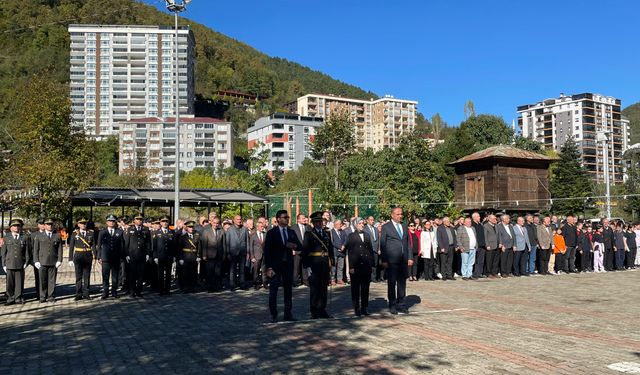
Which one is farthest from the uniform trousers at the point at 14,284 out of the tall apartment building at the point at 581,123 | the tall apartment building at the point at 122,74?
the tall apartment building at the point at 581,123

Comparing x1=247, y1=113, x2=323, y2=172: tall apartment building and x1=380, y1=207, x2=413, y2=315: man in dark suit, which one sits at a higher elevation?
x1=247, y1=113, x2=323, y2=172: tall apartment building

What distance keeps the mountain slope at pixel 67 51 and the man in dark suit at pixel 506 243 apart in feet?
310

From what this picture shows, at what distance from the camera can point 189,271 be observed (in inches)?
614

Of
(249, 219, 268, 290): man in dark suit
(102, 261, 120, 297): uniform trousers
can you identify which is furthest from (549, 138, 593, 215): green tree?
(102, 261, 120, 297): uniform trousers

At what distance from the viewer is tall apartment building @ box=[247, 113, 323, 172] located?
5212 inches

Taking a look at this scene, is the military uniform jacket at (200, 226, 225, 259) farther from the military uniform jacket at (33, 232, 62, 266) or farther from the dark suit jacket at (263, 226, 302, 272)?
the dark suit jacket at (263, 226, 302, 272)

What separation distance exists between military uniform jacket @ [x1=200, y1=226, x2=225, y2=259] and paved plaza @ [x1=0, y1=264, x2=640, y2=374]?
1.46 m

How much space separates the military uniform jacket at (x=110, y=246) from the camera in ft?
48.1

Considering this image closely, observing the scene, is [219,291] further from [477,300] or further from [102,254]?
[477,300]

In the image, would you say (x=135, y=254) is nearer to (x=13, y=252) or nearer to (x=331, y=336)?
(x=13, y=252)

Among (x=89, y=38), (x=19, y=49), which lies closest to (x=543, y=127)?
(x=89, y=38)

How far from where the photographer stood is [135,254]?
14977mm

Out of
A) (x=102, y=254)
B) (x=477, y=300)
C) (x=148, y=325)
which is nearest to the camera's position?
(x=148, y=325)

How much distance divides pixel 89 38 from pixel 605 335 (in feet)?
491
